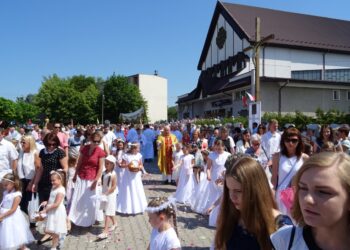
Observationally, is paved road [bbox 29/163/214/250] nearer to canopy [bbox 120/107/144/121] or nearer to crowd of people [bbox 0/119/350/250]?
crowd of people [bbox 0/119/350/250]

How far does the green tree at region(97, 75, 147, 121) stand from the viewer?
5484 centimetres

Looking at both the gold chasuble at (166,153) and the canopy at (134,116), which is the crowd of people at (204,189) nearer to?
the gold chasuble at (166,153)

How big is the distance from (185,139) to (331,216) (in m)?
12.3

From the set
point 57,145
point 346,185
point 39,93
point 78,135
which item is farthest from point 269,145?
point 39,93

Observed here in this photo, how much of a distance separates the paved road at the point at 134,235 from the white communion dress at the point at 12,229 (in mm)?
647

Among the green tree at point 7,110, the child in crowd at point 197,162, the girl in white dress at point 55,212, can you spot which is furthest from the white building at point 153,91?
Answer: the girl in white dress at point 55,212

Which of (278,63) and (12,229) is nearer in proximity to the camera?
(12,229)

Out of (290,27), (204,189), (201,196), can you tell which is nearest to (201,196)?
(201,196)

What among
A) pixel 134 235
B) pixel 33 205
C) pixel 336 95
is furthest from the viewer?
pixel 336 95

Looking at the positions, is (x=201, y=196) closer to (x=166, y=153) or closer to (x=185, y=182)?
(x=185, y=182)

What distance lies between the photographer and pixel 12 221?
5.43 m

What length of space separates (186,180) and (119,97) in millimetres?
46179

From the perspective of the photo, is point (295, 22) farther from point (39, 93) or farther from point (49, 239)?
point (39, 93)

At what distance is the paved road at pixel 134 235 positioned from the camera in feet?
20.4
